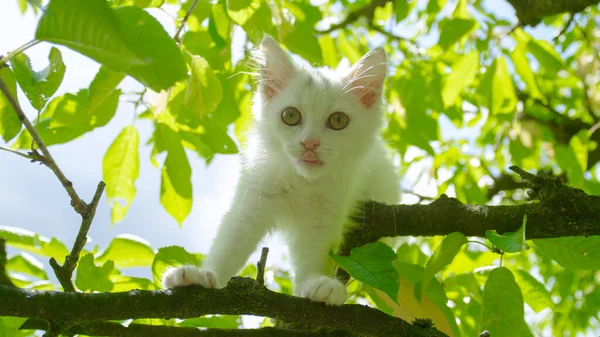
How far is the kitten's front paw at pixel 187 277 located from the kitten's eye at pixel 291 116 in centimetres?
103

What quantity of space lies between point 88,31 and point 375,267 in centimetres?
109

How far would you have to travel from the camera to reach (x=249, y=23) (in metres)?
2.41

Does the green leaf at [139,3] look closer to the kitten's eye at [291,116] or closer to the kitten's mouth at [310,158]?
the kitten's eye at [291,116]

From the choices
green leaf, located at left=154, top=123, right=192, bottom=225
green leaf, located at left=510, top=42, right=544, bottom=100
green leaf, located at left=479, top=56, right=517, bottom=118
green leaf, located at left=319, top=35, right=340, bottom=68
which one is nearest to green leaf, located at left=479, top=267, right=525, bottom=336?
green leaf, located at left=154, top=123, right=192, bottom=225

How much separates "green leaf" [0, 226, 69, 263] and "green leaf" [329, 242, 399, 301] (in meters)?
1.46

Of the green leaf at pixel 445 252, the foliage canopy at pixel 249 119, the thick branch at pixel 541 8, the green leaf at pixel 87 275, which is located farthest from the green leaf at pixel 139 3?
the thick branch at pixel 541 8

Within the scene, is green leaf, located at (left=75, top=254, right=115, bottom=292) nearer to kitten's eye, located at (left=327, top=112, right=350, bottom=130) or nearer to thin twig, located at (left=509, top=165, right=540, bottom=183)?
kitten's eye, located at (left=327, top=112, right=350, bottom=130)

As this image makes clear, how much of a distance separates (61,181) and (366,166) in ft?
6.99

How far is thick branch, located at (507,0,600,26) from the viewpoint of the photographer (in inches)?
139

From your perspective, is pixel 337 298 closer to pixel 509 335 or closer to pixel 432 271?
pixel 432 271

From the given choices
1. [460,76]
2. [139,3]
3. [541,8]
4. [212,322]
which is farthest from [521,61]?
[212,322]

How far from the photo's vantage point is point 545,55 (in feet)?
11.7

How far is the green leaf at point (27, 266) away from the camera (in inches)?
94.0

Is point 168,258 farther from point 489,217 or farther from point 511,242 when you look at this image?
point 489,217
